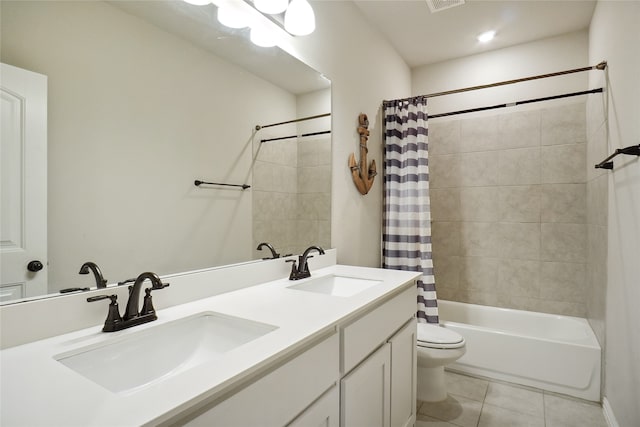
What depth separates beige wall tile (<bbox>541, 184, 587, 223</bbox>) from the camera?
104 inches

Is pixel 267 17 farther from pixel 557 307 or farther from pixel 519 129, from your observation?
pixel 557 307

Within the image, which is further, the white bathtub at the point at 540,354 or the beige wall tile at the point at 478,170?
the beige wall tile at the point at 478,170

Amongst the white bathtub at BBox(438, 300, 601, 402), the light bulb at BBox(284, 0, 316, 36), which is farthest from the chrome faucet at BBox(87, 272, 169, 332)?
the white bathtub at BBox(438, 300, 601, 402)

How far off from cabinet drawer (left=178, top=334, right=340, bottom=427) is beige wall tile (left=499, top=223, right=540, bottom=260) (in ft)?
8.05

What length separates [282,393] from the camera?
817mm

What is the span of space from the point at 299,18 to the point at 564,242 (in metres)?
2.63

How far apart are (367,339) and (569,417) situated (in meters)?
1.64

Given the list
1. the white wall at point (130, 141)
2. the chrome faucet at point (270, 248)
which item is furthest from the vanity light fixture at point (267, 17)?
the chrome faucet at point (270, 248)

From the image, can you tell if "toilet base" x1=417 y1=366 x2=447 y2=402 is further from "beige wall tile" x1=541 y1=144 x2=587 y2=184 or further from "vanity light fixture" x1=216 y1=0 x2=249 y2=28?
"vanity light fixture" x1=216 y1=0 x2=249 y2=28

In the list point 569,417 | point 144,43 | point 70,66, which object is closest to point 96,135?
point 70,66

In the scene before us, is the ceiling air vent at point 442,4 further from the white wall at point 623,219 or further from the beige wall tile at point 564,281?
the beige wall tile at point 564,281

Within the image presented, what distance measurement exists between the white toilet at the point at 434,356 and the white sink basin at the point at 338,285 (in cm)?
66

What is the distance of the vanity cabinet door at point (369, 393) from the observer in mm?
1104

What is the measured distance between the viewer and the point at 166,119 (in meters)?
1.17
